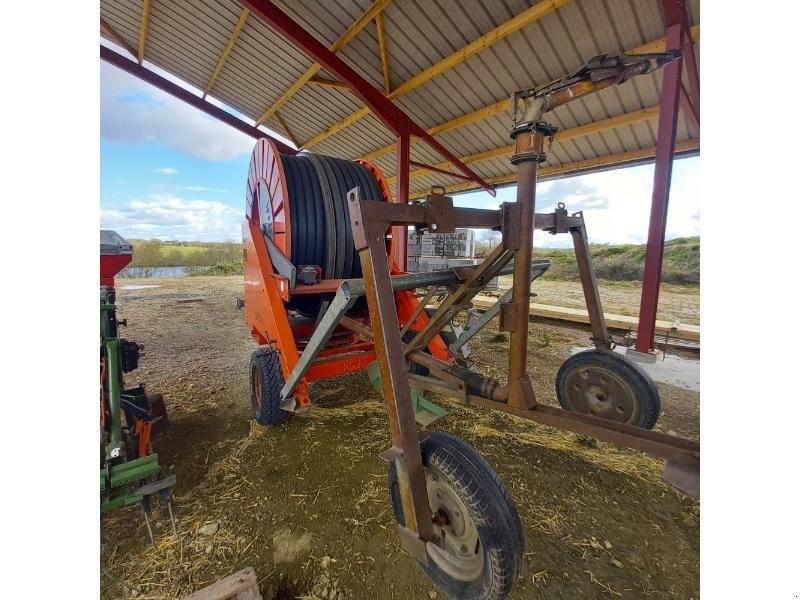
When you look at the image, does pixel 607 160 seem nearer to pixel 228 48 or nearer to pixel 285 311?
pixel 285 311

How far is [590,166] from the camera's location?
8.46m

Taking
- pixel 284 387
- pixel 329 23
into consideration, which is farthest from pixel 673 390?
pixel 329 23

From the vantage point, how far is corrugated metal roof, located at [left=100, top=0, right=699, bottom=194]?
4949mm

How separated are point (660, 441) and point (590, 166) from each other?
28.7ft

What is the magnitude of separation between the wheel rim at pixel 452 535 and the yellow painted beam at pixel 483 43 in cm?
580

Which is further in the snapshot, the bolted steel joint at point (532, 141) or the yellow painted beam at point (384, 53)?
the yellow painted beam at point (384, 53)

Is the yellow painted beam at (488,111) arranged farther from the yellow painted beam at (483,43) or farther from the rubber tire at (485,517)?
the rubber tire at (485,517)

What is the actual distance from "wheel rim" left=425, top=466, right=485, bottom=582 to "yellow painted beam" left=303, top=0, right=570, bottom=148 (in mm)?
5799

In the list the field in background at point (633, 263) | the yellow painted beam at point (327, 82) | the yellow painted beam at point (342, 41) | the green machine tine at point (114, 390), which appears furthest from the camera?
the field in background at point (633, 263)

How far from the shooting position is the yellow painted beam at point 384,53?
5.50 metres

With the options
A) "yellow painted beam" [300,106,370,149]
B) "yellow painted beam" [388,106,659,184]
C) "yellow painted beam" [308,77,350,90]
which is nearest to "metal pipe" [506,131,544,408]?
"yellow painted beam" [388,106,659,184]

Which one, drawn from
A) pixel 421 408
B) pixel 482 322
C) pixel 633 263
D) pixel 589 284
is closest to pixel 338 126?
pixel 482 322

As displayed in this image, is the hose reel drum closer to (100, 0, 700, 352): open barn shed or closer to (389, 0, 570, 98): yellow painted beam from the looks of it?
(100, 0, 700, 352): open barn shed

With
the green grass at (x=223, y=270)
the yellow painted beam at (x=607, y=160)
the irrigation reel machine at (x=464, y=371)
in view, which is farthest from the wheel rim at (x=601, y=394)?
the green grass at (x=223, y=270)
